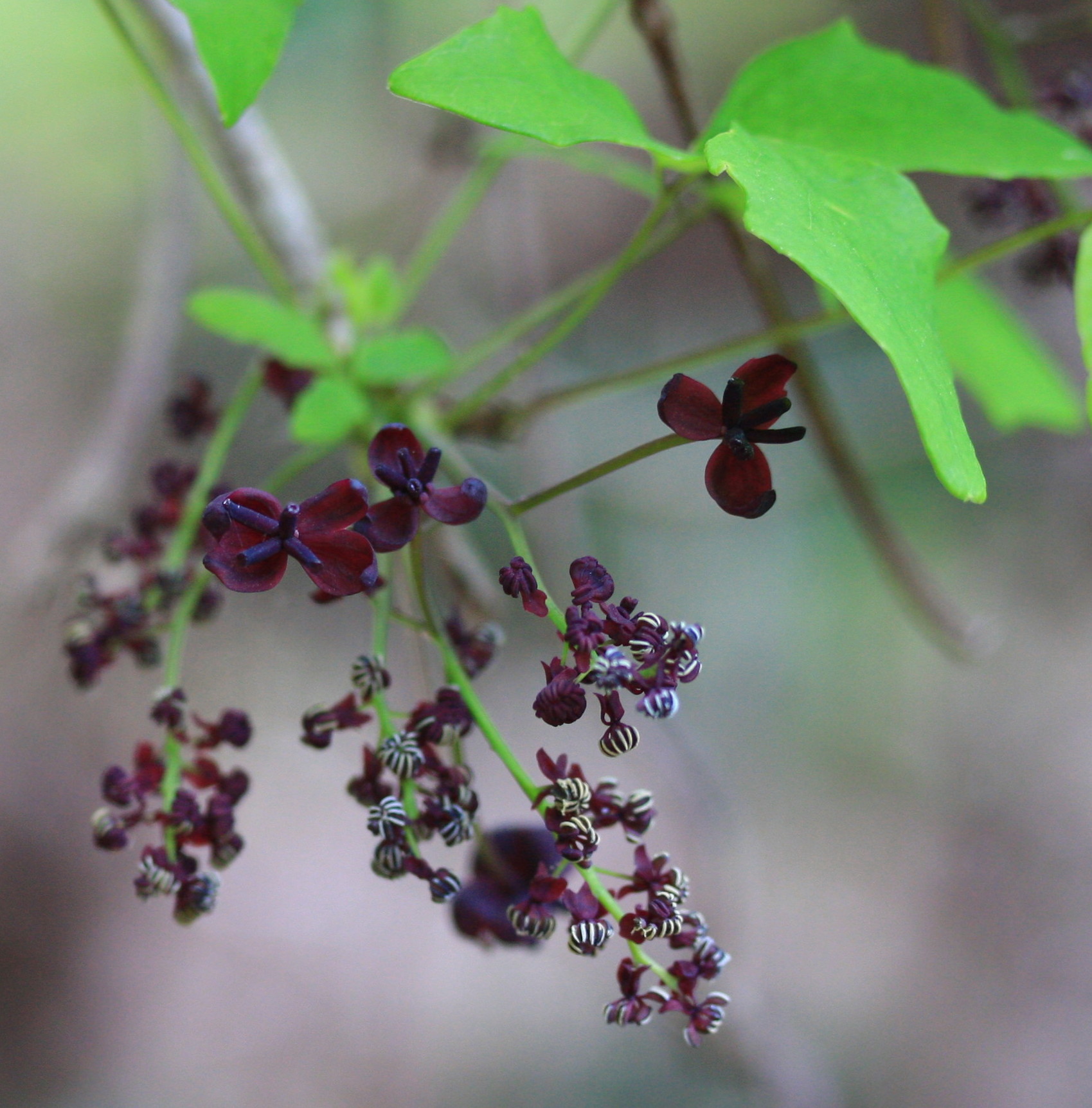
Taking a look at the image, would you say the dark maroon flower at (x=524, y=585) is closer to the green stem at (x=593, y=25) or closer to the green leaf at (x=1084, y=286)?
the green leaf at (x=1084, y=286)

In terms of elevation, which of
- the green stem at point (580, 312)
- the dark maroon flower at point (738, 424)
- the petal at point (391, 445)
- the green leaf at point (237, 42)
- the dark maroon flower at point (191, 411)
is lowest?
the petal at point (391, 445)

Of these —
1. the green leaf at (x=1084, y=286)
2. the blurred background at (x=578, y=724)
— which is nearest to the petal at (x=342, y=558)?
the green leaf at (x=1084, y=286)

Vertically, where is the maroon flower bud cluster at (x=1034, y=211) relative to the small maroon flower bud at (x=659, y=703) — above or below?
above

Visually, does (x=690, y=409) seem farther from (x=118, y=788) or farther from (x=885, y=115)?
(x=118, y=788)

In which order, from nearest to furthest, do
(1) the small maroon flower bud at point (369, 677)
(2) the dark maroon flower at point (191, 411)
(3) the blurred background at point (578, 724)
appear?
(1) the small maroon flower bud at point (369, 677) < (2) the dark maroon flower at point (191, 411) < (3) the blurred background at point (578, 724)

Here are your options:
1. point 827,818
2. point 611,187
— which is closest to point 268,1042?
point 827,818

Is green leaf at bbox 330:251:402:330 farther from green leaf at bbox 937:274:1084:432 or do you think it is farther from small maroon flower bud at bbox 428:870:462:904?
small maroon flower bud at bbox 428:870:462:904
